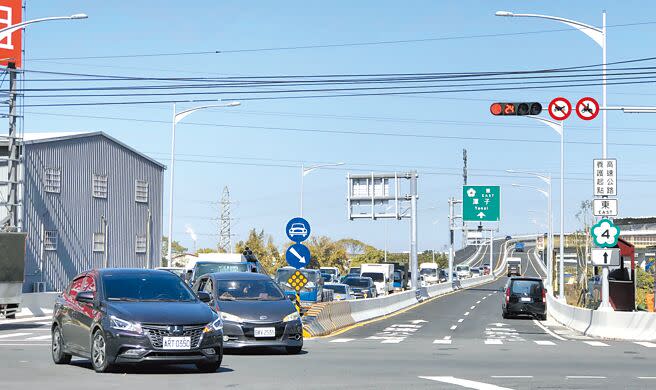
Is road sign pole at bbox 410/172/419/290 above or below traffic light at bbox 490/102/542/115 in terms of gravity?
below

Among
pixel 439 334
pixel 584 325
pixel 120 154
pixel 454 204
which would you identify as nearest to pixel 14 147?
pixel 120 154

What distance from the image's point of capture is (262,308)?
799 inches

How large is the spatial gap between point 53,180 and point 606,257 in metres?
31.1

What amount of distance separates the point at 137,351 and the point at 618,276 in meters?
34.2

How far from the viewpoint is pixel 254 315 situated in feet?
65.9

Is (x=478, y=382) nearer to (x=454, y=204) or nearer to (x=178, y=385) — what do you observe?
(x=178, y=385)

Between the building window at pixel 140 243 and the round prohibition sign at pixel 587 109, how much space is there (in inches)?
1355

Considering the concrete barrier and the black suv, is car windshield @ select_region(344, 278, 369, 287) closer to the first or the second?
the black suv

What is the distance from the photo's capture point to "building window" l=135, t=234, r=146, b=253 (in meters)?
59.9

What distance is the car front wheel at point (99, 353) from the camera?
14914 millimetres

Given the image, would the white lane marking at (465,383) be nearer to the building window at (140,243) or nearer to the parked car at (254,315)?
the parked car at (254,315)

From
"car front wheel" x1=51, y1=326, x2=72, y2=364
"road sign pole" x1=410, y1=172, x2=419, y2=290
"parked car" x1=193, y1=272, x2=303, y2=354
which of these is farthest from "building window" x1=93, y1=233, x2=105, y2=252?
"car front wheel" x1=51, y1=326, x2=72, y2=364

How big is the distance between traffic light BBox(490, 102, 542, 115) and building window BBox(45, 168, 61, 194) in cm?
2924

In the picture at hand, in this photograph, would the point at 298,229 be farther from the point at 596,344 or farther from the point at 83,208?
the point at 83,208
